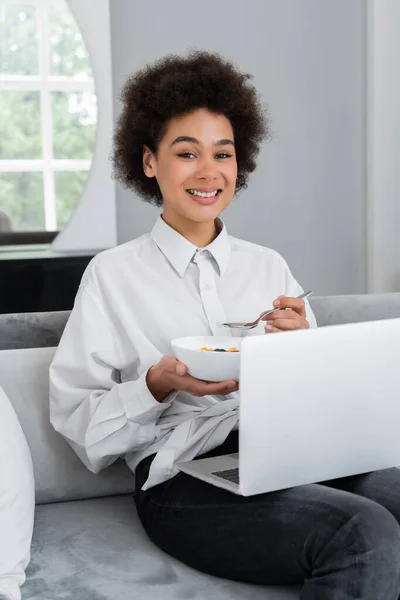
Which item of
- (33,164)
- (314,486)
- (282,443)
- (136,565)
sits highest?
(33,164)

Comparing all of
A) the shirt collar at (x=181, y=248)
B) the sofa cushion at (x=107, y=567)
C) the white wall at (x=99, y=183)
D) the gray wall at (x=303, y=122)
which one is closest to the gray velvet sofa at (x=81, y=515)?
the sofa cushion at (x=107, y=567)

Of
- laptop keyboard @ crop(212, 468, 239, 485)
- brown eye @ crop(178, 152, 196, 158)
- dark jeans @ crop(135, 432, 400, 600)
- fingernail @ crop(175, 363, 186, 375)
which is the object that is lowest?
dark jeans @ crop(135, 432, 400, 600)

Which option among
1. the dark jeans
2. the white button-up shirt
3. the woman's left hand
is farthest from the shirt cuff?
the woman's left hand

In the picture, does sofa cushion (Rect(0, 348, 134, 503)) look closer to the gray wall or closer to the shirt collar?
the shirt collar

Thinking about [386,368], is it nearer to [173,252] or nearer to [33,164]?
[173,252]

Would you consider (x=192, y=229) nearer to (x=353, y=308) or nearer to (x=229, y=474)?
(x=353, y=308)

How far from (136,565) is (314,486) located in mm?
322

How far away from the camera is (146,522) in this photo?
1.55 meters

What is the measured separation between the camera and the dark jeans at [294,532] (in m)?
1.23

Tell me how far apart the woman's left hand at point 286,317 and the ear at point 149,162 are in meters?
0.42

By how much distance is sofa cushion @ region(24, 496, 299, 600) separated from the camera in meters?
1.35

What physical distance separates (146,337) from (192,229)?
27 centimetres

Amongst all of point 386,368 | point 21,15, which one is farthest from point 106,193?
point 386,368

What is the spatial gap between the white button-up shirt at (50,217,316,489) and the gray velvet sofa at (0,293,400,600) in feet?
0.27
